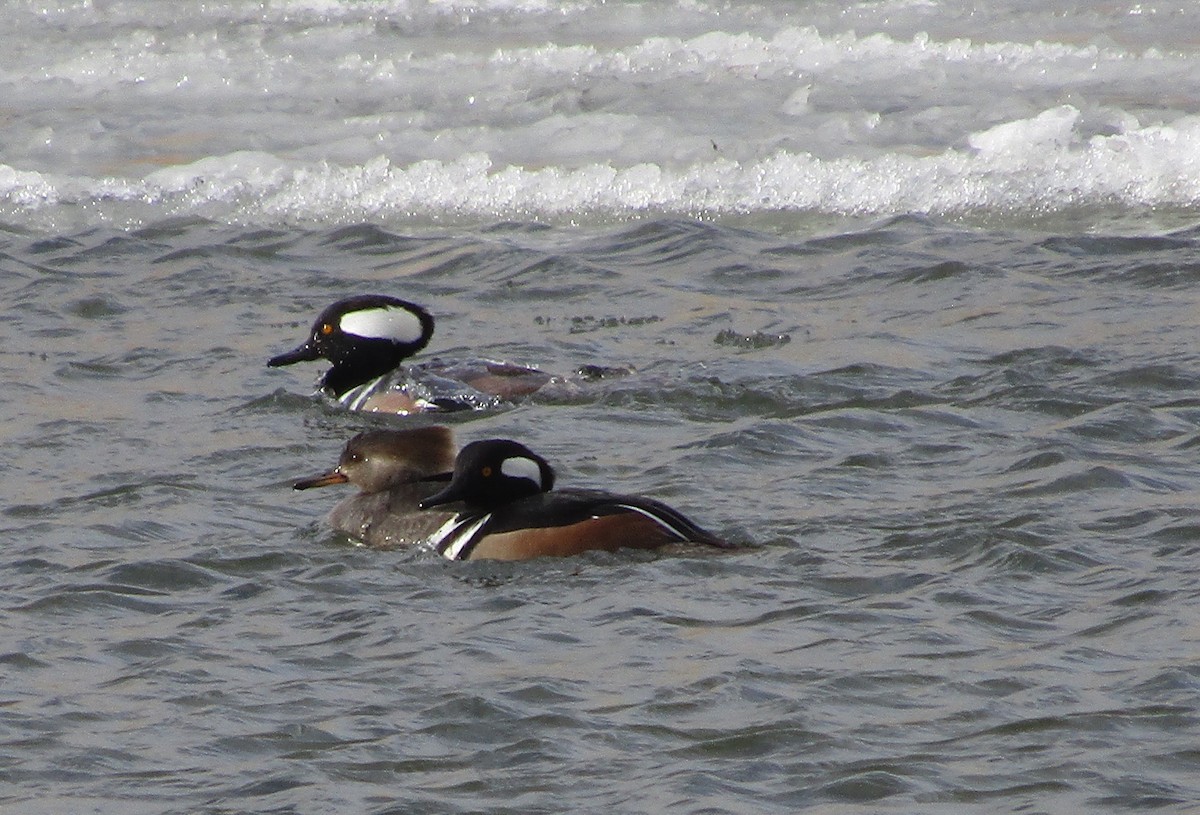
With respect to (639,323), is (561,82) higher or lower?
higher

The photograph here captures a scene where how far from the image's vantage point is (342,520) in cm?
715

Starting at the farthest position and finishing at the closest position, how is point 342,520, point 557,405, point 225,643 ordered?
point 557,405
point 342,520
point 225,643

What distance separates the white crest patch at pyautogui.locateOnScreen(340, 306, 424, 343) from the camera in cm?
975

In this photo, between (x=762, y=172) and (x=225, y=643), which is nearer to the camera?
(x=225, y=643)

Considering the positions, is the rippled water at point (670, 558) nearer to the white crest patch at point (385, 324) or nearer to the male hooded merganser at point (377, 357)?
the male hooded merganser at point (377, 357)

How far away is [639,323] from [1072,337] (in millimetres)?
2229

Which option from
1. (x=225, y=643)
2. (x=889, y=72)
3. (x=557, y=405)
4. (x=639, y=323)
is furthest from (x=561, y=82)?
(x=225, y=643)

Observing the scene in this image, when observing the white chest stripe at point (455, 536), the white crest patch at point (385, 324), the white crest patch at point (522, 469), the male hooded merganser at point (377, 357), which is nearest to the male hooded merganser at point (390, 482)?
the white chest stripe at point (455, 536)

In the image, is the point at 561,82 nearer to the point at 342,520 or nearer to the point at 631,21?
the point at 631,21

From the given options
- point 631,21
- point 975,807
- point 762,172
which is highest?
point 631,21

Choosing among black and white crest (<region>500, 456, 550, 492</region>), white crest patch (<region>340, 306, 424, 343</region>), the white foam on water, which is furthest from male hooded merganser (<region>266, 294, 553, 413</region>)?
the white foam on water

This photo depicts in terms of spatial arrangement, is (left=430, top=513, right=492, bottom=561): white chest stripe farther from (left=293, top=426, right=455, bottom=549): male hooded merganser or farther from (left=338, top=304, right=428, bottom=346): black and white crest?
(left=338, top=304, right=428, bottom=346): black and white crest

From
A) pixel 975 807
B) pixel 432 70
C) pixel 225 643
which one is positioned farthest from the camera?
pixel 432 70

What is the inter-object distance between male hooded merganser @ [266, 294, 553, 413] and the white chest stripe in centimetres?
232
